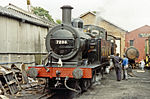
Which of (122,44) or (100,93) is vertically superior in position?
(122,44)

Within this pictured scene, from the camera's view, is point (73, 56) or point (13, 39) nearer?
point (73, 56)

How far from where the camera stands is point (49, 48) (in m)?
8.13

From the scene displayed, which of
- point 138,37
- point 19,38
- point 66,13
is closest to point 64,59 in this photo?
point 66,13

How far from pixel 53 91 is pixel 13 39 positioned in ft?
11.5

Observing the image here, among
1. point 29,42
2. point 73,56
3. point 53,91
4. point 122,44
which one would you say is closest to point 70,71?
point 73,56

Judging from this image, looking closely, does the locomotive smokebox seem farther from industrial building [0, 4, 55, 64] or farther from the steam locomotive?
industrial building [0, 4, 55, 64]

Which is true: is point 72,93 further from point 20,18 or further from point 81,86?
point 20,18

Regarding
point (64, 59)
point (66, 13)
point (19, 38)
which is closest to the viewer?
point (64, 59)

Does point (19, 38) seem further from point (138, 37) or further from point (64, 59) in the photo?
point (138, 37)

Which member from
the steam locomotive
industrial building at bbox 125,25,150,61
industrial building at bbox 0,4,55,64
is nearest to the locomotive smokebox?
the steam locomotive

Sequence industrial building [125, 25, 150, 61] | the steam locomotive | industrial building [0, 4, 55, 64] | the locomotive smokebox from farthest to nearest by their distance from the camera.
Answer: industrial building [125, 25, 150, 61]
industrial building [0, 4, 55, 64]
the locomotive smokebox
the steam locomotive

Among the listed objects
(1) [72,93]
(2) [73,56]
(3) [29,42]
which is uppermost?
(3) [29,42]

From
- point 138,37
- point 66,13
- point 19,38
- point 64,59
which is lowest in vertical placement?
point 64,59

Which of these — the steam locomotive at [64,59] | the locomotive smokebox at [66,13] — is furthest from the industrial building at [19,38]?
the locomotive smokebox at [66,13]
